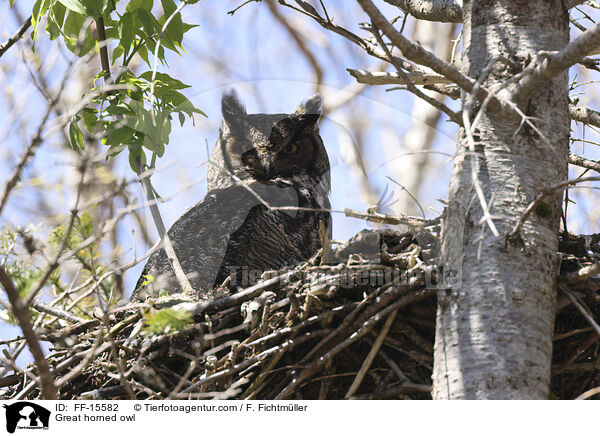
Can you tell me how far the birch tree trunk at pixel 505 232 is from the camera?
1.32 meters

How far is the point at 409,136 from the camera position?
22.7 feet

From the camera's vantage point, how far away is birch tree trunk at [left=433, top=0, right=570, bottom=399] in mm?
1324

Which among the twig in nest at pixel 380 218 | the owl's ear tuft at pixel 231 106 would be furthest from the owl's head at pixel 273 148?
the twig in nest at pixel 380 218

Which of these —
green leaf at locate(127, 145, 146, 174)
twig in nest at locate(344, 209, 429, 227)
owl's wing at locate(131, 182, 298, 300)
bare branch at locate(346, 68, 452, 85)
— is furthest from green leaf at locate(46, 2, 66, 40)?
twig in nest at locate(344, 209, 429, 227)

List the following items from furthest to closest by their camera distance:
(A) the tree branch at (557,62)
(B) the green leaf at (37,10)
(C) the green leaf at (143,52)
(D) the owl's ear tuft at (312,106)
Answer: (D) the owl's ear tuft at (312,106), (C) the green leaf at (143,52), (B) the green leaf at (37,10), (A) the tree branch at (557,62)

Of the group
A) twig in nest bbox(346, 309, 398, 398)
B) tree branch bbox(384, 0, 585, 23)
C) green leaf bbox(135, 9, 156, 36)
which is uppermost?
tree branch bbox(384, 0, 585, 23)

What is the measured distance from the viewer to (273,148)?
2.88 meters

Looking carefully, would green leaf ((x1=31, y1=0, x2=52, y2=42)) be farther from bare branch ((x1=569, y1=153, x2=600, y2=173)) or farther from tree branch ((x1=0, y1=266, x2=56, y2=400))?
bare branch ((x1=569, y1=153, x2=600, y2=173))

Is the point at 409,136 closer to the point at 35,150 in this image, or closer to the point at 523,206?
the point at 523,206

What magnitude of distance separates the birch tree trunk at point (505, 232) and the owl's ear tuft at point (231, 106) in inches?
64.0

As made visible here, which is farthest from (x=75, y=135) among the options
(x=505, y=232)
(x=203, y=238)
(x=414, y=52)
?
(x=505, y=232)
